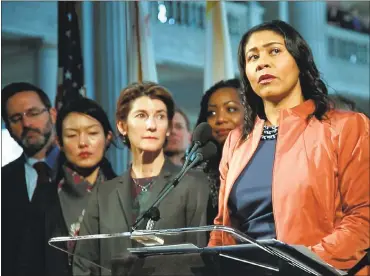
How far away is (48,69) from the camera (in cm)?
355

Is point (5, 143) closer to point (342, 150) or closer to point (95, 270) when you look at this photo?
point (95, 270)

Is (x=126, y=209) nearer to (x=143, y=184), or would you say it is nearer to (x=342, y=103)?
(x=143, y=184)

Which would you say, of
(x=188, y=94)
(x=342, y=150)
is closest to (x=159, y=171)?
(x=188, y=94)

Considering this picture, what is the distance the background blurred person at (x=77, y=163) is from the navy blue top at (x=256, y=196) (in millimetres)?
866

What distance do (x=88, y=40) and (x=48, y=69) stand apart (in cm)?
23

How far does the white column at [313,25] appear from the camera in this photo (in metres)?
3.21

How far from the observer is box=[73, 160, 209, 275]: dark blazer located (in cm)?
307

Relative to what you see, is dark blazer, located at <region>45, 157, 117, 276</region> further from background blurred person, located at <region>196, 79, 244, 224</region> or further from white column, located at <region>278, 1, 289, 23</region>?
white column, located at <region>278, 1, 289, 23</region>

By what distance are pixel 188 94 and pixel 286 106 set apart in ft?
2.29

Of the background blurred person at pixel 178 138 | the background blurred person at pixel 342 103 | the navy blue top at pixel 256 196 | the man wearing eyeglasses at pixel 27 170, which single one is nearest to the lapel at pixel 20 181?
the man wearing eyeglasses at pixel 27 170

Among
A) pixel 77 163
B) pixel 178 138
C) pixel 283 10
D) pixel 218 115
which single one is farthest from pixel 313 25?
pixel 77 163

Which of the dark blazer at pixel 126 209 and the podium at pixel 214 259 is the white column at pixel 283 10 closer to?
the dark blazer at pixel 126 209

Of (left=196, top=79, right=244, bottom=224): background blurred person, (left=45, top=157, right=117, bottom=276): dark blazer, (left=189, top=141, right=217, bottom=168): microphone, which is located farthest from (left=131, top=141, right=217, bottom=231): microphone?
(left=45, top=157, right=117, bottom=276): dark blazer

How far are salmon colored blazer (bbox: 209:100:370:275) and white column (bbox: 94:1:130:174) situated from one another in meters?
0.89
